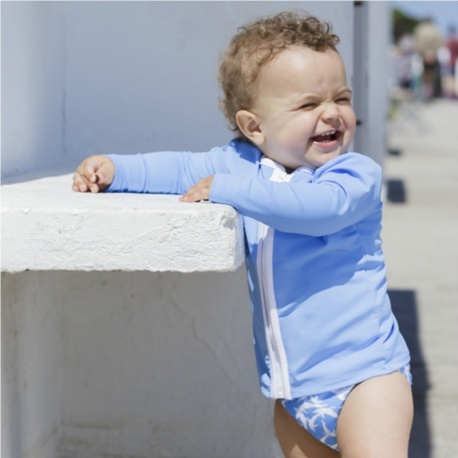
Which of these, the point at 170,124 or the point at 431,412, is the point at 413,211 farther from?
the point at 170,124

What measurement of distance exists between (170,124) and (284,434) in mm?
1321

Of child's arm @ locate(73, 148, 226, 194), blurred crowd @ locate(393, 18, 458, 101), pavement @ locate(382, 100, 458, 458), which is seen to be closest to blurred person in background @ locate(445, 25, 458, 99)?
blurred crowd @ locate(393, 18, 458, 101)

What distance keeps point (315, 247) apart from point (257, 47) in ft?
1.74

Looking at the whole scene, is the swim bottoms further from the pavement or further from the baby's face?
the pavement

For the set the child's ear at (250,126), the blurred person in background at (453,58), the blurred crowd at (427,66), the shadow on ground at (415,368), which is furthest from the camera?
the blurred person in background at (453,58)

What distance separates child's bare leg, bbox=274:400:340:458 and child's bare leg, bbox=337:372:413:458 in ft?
0.72

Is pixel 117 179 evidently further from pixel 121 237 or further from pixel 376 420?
pixel 376 420

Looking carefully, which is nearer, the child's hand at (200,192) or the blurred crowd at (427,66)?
the child's hand at (200,192)

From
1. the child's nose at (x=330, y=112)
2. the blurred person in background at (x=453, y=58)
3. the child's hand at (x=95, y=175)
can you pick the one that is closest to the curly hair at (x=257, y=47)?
the child's nose at (x=330, y=112)

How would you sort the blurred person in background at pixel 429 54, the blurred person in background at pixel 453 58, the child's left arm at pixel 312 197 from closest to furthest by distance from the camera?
the child's left arm at pixel 312 197 → the blurred person in background at pixel 429 54 → the blurred person in background at pixel 453 58

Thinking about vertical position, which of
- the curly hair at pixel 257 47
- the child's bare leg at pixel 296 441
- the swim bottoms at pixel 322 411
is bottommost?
the child's bare leg at pixel 296 441

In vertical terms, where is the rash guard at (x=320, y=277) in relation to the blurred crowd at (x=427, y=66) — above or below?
below

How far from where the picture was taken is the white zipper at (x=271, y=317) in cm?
249

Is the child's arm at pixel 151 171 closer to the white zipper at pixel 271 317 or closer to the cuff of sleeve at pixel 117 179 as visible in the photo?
the cuff of sleeve at pixel 117 179
